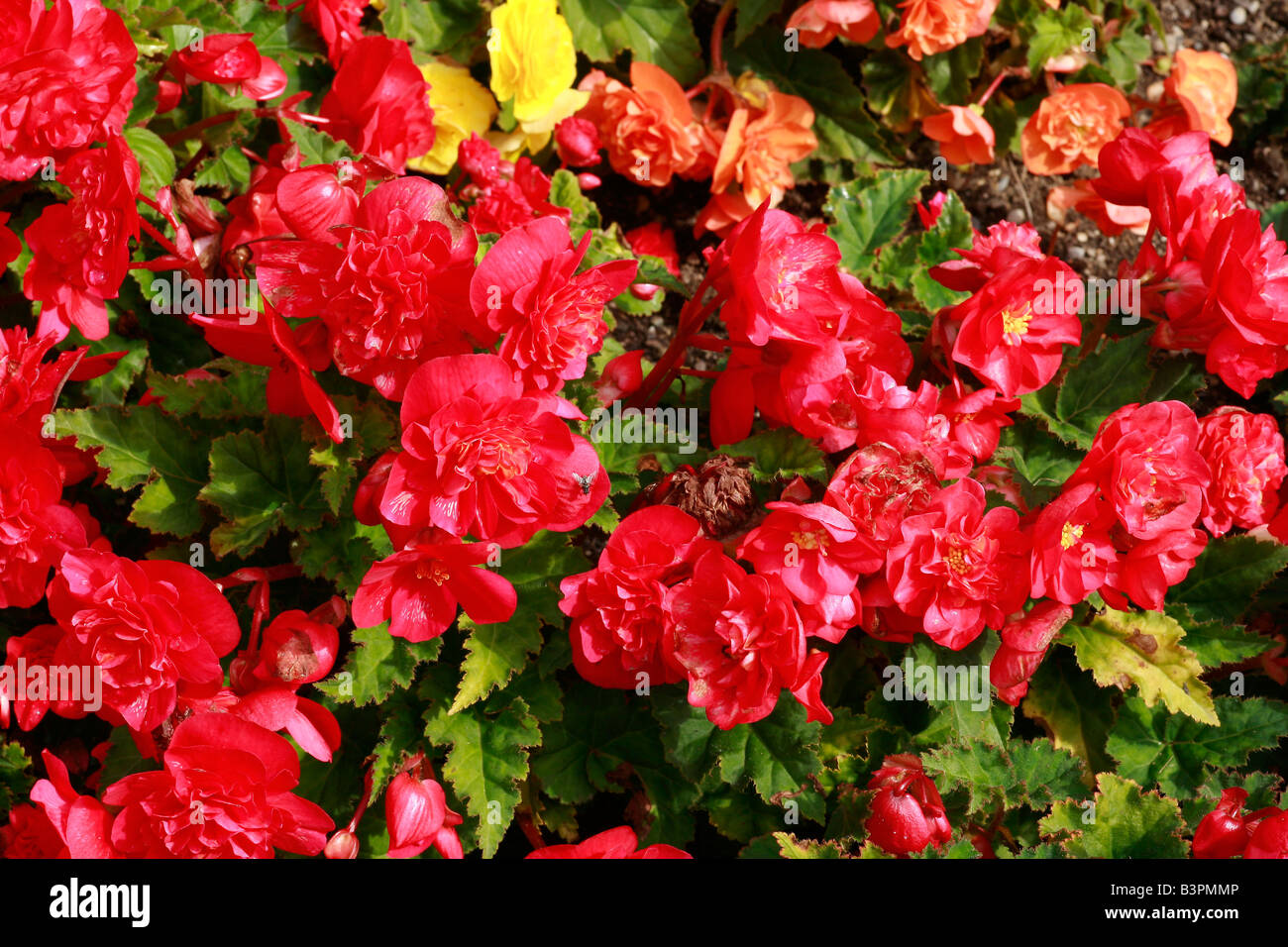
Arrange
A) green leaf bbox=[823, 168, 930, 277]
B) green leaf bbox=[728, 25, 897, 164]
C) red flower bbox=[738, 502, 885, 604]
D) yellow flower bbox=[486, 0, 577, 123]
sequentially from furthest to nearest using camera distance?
green leaf bbox=[728, 25, 897, 164], yellow flower bbox=[486, 0, 577, 123], green leaf bbox=[823, 168, 930, 277], red flower bbox=[738, 502, 885, 604]

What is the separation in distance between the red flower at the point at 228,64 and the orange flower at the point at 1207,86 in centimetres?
211

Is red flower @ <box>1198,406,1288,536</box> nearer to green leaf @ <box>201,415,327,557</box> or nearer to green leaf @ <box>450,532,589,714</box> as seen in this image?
green leaf @ <box>450,532,589,714</box>

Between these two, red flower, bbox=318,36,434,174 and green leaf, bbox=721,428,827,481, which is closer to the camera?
green leaf, bbox=721,428,827,481

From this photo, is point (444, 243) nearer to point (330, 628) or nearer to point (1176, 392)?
point (330, 628)

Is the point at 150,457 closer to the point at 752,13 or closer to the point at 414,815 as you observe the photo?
the point at 414,815

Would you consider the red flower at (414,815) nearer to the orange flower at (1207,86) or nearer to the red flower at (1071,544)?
the red flower at (1071,544)

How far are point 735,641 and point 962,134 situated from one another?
1.72 metres

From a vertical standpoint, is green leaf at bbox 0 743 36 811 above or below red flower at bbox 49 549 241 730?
below

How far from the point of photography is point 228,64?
6.59 feet

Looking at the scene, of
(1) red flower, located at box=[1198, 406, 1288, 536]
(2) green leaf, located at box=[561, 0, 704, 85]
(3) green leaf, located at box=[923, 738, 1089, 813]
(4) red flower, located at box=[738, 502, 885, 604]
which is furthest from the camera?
(2) green leaf, located at box=[561, 0, 704, 85]

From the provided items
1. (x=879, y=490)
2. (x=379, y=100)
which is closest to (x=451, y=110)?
(x=379, y=100)

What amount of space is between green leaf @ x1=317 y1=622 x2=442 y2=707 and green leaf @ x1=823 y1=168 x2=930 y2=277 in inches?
49.9

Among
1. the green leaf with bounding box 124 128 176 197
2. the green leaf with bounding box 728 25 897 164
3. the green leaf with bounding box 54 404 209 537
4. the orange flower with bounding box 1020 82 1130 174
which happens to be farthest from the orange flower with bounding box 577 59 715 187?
the green leaf with bounding box 54 404 209 537

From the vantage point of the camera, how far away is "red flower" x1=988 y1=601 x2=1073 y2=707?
168 centimetres
